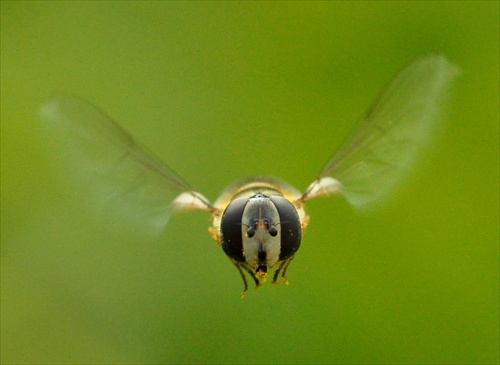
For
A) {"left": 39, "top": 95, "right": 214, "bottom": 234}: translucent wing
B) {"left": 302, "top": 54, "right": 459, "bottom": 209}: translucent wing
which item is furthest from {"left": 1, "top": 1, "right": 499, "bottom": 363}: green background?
{"left": 302, "top": 54, "right": 459, "bottom": 209}: translucent wing

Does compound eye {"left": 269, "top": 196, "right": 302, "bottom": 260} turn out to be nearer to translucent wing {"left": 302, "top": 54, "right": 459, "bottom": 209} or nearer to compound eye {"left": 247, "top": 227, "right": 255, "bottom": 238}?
compound eye {"left": 247, "top": 227, "right": 255, "bottom": 238}

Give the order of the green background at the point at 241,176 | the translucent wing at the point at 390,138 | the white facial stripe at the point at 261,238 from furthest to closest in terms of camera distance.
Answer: the green background at the point at 241,176, the translucent wing at the point at 390,138, the white facial stripe at the point at 261,238

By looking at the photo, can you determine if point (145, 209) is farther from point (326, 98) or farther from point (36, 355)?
point (326, 98)

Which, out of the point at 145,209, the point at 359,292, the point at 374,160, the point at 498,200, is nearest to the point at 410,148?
the point at 374,160

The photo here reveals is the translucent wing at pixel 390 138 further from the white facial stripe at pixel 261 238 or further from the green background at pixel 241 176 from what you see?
the green background at pixel 241 176

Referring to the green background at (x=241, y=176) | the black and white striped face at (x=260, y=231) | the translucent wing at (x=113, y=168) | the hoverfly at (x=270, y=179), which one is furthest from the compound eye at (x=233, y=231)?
the green background at (x=241, y=176)

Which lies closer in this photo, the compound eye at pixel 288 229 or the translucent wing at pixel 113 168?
the compound eye at pixel 288 229

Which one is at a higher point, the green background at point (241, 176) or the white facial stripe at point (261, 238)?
the green background at point (241, 176)
